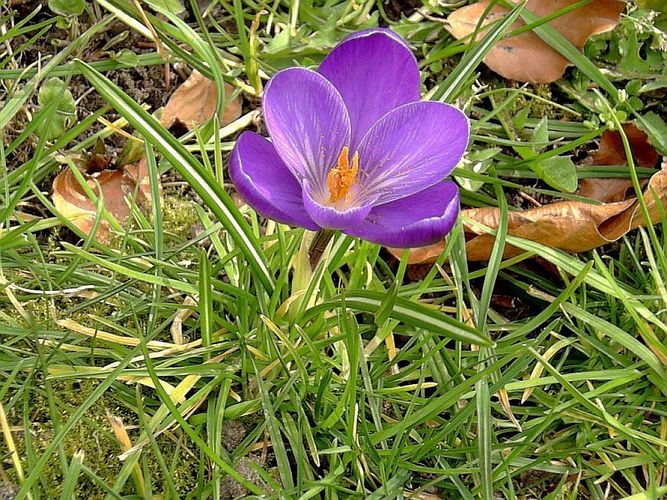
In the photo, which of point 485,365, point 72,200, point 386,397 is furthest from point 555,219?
point 72,200

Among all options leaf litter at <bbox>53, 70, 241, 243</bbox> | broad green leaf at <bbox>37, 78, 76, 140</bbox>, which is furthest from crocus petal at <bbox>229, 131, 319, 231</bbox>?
broad green leaf at <bbox>37, 78, 76, 140</bbox>

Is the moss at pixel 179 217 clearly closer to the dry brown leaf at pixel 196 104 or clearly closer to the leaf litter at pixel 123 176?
the leaf litter at pixel 123 176

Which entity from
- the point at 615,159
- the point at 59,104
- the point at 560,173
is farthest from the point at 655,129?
the point at 59,104

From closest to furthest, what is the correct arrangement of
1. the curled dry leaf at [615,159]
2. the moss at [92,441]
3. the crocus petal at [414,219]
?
1. the crocus petal at [414,219]
2. the moss at [92,441]
3. the curled dry leaf at [615,159]

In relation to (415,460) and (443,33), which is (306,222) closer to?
(415,460)

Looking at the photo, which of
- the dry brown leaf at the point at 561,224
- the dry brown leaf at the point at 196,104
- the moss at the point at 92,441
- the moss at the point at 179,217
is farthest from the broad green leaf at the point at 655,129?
the moss at the point at 92,441

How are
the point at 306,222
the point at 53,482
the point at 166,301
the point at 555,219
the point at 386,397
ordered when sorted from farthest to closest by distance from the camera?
the point at 555,219 < the point at 166,301 < the point at 386,397 < the point at 53,482 < the point at 306,222

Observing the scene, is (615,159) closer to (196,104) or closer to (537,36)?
(537,36)
